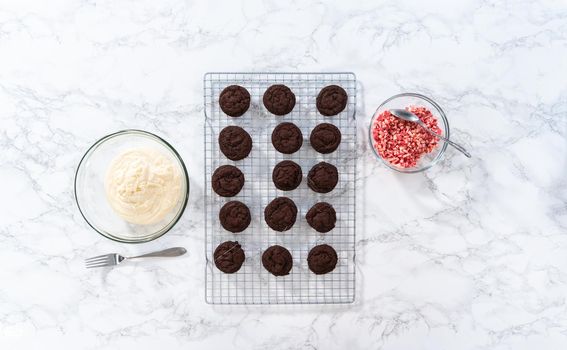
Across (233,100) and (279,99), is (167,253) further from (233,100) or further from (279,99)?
(279,99)

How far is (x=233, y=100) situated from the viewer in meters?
2.92

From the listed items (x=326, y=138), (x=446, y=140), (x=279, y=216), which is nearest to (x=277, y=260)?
(x=279, y=216)

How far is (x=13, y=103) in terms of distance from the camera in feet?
10.2

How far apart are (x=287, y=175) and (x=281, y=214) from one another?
0.23 metres

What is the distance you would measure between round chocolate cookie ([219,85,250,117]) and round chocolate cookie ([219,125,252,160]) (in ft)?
0.32

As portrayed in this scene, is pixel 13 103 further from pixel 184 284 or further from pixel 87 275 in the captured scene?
pixel 184 284

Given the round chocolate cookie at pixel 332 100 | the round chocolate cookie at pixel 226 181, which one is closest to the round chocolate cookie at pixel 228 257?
the round chocolate cookie at pixel 226 181

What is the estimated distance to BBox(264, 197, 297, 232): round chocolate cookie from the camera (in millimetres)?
2955

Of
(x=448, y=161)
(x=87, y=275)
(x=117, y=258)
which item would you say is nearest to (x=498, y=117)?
(x=448, y=161)

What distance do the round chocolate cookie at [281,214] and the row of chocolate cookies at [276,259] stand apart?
0.14 meters

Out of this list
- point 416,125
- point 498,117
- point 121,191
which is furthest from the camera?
point 498,117

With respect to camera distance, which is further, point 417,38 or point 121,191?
point 417,38

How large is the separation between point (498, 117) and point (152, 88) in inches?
83.7

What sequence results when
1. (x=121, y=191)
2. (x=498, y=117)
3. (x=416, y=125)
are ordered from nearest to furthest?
(x=121, y=191) < (x=416, y=125) < (x=498, y=117)
